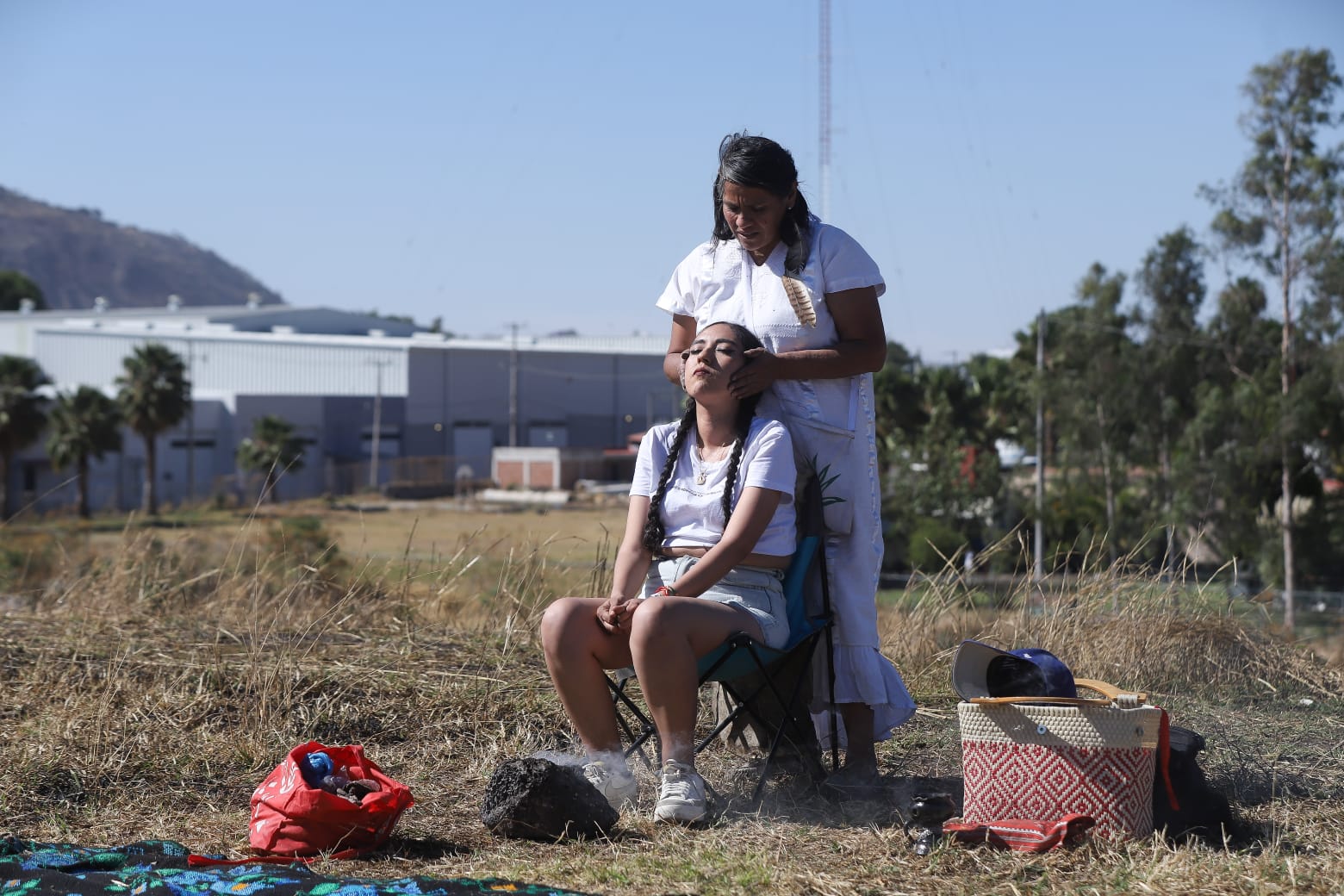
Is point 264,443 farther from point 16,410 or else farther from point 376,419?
point 16,410

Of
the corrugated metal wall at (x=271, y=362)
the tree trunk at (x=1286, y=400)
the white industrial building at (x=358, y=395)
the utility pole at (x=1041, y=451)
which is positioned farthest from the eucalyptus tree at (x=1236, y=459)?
the corrugated metal wall at (x=271, y=362)

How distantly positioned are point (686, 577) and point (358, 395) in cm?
6477

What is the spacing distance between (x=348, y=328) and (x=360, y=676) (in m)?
81.3

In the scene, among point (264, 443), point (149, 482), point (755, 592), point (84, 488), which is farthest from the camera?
point (264, 443)

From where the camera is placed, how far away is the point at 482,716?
449 cm

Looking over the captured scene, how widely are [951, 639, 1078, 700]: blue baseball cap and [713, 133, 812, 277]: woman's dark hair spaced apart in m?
1.17

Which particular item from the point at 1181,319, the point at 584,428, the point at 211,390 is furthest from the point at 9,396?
the point at 1181,319

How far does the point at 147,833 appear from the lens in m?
3.40

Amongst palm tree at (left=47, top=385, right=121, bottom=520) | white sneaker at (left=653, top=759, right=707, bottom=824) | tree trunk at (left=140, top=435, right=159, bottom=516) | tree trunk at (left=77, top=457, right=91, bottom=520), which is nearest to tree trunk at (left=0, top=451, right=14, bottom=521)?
palm tree at (left=47, top=385, right=121, bottom=520)

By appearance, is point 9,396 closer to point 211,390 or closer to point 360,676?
point 211,390

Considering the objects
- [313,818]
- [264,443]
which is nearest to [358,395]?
[264,443]

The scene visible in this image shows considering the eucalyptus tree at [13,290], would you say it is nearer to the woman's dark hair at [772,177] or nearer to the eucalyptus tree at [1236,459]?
the eucalyptus tree at [1236,459]

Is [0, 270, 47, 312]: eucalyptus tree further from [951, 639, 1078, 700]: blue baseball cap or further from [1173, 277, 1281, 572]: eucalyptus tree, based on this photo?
[951, 639, 1078, 700]: blue baseball cap

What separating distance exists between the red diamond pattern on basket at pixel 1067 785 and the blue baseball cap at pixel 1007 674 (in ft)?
0.72
